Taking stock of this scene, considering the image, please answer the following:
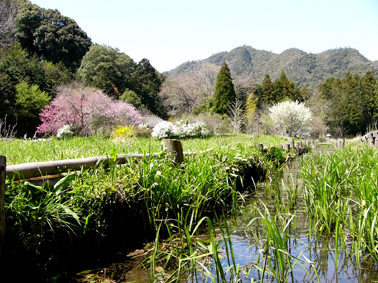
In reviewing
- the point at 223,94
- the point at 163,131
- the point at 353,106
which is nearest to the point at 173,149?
the point at 163,131

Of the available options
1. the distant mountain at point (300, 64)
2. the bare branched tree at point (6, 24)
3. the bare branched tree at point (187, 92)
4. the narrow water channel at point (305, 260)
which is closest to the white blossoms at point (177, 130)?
the narrow water channel at point (305, 260)

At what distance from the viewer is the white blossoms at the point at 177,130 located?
43.7ft

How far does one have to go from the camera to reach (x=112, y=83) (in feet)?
86.6

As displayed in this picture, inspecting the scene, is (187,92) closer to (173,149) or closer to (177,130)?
(177,130)

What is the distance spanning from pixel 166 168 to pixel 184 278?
1527 millimetres

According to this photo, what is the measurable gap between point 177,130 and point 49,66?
16.3 meters

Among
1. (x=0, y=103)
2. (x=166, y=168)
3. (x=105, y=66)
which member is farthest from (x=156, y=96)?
(x=166, y=168)

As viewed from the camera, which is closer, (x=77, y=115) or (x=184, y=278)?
(x=184, y=278)

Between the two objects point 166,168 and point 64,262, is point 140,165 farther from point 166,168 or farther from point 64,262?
point 64,262

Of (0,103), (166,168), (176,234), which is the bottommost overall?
(176,234)

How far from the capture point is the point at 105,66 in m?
25.9

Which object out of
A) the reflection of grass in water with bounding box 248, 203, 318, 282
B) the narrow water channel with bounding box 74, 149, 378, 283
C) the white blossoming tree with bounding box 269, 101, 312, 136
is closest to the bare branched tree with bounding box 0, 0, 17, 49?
the white blossoming tree with bounding box 269, 101, 312, 136

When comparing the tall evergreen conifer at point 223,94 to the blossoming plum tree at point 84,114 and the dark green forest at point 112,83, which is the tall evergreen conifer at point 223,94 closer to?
the dark green forest at point 112,83

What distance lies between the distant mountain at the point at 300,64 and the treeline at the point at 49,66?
71.1 ft
